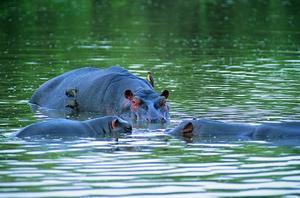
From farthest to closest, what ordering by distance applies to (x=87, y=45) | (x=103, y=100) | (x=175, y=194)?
(x=87, y=45) → (x=103, y=100) → (x=175, y=194)

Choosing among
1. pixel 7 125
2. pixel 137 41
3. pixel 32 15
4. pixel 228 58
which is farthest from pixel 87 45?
pixel 7 125

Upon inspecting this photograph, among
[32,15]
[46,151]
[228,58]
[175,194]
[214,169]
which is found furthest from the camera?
[32,15]

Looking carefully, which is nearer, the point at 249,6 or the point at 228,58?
the point at 228,58

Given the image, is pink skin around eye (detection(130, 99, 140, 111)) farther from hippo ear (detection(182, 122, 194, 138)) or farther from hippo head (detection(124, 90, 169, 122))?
hippo ear (detection(182, 122, 194, 138))

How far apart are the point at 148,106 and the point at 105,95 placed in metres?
1.74

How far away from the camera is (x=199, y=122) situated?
1388 cm

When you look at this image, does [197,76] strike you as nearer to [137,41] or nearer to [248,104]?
[248,104]

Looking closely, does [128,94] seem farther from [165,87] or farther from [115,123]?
[165,87]

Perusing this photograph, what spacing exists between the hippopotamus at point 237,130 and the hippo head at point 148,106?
3.61 ft

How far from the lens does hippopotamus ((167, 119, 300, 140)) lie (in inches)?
531

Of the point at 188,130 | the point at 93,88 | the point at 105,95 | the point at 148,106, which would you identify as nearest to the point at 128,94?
the point at 148,106

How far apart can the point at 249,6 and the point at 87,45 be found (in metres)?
17.3

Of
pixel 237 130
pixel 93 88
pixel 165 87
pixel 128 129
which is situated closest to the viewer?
pixel 237 130

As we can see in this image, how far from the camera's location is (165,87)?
19.4 metres
